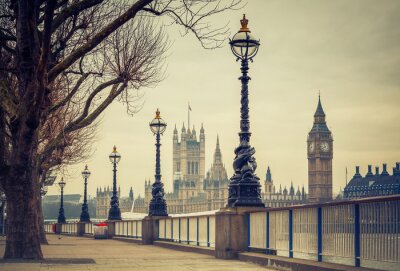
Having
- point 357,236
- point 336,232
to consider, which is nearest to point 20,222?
point 336,232

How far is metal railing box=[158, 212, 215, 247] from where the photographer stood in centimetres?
2331

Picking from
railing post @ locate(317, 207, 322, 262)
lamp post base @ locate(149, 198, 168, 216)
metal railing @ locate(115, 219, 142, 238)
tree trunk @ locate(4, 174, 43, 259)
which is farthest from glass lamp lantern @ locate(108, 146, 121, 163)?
railing post @ locate(317, 207, 322, 262)

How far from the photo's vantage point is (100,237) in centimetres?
4484

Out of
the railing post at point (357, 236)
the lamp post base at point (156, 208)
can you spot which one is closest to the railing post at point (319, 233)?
the railing post at point (357, 236)

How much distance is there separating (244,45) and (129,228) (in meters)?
24.5

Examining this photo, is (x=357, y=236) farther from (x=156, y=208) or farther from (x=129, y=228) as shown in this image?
(x=129, y=228)

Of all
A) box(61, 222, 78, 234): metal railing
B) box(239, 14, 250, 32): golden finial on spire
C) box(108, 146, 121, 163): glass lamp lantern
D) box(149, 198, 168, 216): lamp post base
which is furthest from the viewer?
box(61, 222, 78, 234): metal railing

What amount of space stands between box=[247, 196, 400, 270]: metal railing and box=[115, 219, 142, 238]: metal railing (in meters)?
20.4

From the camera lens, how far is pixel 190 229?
26.7m

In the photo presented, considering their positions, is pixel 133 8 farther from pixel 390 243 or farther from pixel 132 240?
pixel 132 240

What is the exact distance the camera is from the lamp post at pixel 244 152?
19.5m

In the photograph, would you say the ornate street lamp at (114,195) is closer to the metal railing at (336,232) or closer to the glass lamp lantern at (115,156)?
the glass lamp lantern at (115,156)

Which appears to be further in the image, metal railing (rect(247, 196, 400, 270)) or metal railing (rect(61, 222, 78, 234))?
metal railing (rect(61, 222, 78, 234))

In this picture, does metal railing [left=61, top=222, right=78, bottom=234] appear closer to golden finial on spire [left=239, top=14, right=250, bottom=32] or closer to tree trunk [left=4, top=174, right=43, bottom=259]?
tree trunk [left=4, top=174, right=43, bottom=259]
